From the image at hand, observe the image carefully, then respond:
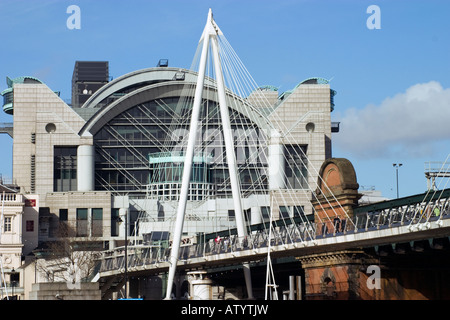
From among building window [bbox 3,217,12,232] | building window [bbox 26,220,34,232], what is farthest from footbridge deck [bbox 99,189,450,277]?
building window [bbox 26,220,34,232]

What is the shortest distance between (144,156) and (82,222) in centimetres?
2078

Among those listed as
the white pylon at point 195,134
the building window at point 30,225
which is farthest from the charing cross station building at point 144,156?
the white pylon at point 195,134

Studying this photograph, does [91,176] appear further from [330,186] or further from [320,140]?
[330,186]

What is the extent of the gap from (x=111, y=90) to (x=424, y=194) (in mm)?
95668

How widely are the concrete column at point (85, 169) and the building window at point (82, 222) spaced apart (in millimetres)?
5797

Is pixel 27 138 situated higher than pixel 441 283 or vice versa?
pixel 27 138

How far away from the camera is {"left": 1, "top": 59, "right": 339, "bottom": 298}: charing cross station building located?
439 feet

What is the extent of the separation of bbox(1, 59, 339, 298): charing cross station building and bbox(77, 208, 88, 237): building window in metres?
0.17

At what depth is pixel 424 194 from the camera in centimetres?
6488

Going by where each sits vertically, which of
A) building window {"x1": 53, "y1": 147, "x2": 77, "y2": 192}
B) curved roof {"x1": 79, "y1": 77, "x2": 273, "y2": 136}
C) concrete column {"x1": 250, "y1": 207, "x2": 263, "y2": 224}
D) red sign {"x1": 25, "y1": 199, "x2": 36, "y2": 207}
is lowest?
concrete column {"x1": 250, "y1": 207, "x2": 263, "y2": 224}

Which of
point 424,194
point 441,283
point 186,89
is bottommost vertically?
point 441,283

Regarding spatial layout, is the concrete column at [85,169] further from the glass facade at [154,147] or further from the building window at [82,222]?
the building window at [82,222]

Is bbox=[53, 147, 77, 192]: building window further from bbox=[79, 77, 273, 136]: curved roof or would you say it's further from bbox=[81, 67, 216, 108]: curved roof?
bbox=[81, 67, 216, 108]: curved roof
